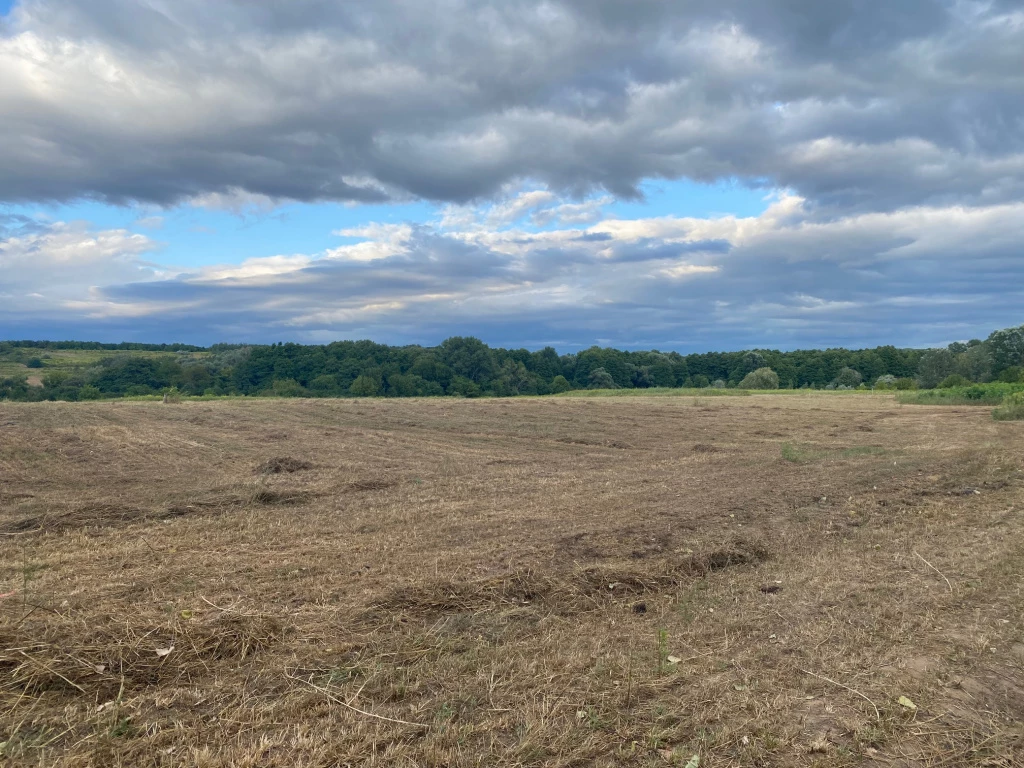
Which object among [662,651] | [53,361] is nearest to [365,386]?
[53,361]

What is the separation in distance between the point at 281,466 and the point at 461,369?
219 feet

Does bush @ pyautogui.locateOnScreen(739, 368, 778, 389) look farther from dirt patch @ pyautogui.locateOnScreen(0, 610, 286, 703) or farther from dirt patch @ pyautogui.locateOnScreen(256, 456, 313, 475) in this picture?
dirt patch @ pyautogui.locateOnScreen(0, 610, 286, 703)

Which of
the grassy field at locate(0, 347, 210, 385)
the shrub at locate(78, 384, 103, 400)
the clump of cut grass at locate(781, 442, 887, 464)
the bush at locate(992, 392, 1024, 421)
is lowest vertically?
the shrub at locate(78, 384, 103, 400)

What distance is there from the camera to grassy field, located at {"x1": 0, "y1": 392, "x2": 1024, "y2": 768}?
3854 millimetres

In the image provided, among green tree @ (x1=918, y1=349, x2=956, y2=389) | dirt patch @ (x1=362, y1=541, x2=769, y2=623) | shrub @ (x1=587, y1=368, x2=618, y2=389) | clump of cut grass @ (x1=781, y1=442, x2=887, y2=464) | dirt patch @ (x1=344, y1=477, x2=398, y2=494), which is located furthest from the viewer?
shrub @ (x1=587, y1=368, x2=618, y2=389)

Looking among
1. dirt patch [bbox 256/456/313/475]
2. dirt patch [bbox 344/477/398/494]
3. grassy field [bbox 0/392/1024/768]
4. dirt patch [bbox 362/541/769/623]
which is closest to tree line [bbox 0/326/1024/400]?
dirt patch [bbox 256/456/313/475]

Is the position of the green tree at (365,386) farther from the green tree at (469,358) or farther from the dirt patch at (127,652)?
the dirt patch at (127,652)

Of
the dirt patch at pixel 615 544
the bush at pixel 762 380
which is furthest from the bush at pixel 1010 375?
the dirt patch at pixel 615 544

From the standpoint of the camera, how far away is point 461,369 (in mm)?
81062

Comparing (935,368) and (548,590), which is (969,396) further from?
(548,590)

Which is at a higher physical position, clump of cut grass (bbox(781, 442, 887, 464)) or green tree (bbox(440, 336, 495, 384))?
green tree (bbox(440, 336, 495, 384))

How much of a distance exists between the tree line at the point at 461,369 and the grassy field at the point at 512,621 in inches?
2059

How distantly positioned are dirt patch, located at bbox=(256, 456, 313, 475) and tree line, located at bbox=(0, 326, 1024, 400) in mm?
45901

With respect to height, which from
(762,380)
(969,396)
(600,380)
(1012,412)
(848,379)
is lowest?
(600,380)
